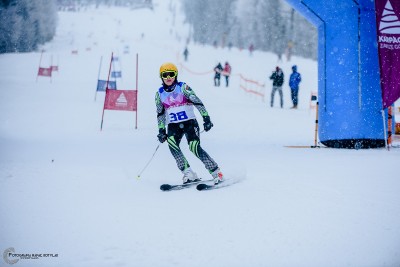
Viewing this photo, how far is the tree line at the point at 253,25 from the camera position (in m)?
52.4


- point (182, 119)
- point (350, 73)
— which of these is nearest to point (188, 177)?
point (182, 119)

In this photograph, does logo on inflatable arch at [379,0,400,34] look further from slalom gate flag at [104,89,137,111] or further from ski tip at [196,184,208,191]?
slalom gate flag at [104,89,137,111]

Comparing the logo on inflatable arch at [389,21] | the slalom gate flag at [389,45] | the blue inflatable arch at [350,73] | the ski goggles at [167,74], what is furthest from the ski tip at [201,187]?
the logo on inflatable arch at [389,21]

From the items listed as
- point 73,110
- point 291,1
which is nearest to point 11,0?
point 73,110

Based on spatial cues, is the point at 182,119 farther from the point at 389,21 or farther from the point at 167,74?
the point at 389,21

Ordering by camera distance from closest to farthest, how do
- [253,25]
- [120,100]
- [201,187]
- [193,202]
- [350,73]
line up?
[193,202], [201,187], [350,73], [120,100], [253,25]

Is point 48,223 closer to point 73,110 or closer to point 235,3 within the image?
point 73,110

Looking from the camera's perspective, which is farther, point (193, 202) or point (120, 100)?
point (120, 100)

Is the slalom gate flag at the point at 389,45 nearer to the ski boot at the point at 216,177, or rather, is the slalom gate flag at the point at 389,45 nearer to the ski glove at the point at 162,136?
the ski boot at the point at 216,177

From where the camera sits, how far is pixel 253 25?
2452 inches

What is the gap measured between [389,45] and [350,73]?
0.87m

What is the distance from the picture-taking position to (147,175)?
18.6 feet

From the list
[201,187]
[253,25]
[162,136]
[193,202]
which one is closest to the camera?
[193,202]

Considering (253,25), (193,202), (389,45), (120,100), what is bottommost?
(193,202)
